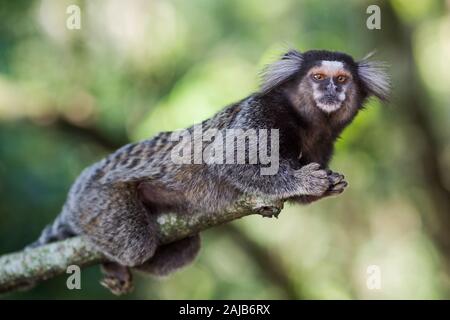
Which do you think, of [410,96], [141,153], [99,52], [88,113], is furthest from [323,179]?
[99,52]

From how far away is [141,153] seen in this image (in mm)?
6055

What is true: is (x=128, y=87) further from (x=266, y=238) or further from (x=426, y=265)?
(x=426, y=265)

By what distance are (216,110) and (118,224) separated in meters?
4.85

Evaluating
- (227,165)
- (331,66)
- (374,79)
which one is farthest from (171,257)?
(374,79)

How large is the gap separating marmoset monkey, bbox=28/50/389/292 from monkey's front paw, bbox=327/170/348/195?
0.28m

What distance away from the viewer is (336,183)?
4965 mm

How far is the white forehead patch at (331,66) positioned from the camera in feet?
18.1

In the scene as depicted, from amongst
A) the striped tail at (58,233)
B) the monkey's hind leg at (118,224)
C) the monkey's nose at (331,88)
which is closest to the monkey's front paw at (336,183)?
the monkey's nose at (331,88)

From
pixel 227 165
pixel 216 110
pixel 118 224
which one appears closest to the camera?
pixel 227 165

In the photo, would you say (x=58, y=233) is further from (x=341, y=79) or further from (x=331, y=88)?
(x=341, y=79)

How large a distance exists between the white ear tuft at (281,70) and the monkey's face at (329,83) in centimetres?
20

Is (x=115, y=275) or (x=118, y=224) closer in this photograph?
(x=118, y=224)

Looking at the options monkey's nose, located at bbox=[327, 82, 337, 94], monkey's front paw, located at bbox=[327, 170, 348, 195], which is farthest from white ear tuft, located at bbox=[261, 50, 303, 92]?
monkey's front paw, located at bbox=[327, 170, 348, 195]

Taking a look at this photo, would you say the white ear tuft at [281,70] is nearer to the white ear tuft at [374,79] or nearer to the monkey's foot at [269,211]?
the white ear tuft at [374,79]
